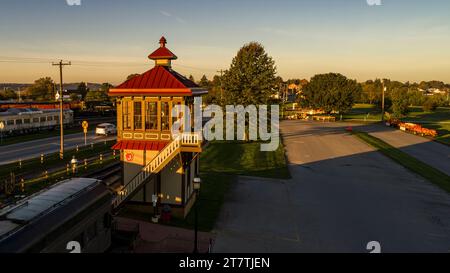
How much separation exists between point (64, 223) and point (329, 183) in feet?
71.6

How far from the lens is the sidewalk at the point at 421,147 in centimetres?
3622

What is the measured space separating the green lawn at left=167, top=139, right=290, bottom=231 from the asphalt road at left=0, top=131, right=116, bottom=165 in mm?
16335

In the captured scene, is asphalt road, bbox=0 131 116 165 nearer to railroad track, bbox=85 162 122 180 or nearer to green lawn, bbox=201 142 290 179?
railroad track, bbox=85 162 122 180

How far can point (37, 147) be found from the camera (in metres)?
38.3

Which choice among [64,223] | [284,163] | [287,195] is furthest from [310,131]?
[64,223]

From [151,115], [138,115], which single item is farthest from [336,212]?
[138,115]

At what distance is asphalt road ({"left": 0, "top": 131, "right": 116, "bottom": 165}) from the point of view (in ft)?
109

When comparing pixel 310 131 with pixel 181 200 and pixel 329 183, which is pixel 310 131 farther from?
pixel 181 200

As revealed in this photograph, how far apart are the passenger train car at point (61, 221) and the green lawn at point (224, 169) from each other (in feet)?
19.4

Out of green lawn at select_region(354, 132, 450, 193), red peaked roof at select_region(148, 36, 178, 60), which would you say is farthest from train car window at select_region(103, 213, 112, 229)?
green lawn at select_region(354, 132, 450, 193)

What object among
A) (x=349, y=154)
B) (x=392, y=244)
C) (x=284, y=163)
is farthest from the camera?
(x=349, y=154)

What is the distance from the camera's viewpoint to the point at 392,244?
16422 mm

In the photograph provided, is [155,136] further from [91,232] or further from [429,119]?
[429,119]

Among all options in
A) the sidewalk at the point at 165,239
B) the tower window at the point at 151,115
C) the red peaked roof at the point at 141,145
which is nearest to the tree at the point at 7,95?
the red peaked roof at the point at 141,145
